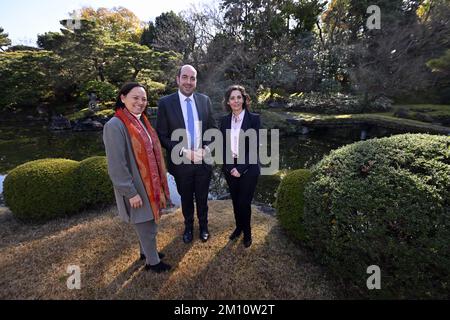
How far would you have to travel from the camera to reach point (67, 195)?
4.30 meters

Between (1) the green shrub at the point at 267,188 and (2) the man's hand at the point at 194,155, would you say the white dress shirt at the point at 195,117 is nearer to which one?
(2) the man's hand at the point at 194,155

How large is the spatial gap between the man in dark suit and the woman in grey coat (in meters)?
0.37

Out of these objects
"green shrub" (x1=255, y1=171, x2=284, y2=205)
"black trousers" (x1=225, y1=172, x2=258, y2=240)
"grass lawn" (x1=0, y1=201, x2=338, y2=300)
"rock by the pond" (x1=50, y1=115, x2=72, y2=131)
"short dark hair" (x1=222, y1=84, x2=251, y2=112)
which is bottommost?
"green shrub" (x1=255, y1=171, x2=284, y2=205)

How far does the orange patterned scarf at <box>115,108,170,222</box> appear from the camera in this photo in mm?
2436

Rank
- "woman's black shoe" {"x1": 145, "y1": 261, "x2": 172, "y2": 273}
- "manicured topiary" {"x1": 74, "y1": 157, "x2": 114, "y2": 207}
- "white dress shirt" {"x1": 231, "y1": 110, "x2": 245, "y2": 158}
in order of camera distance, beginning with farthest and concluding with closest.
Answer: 1. "manicured topiary" {"x1": 74, "y1": 157, "x2": 114, "y2": 207}
2. "white dress shirt" {"x1": 231, "y1": 110, "x2": 245, "y2": 158}
3. "woman's black shoe" {"x1": 145, "y1": 261, "x2": 172, "y2": 273}

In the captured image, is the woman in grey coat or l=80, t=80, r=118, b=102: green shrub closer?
the woman in grey coat

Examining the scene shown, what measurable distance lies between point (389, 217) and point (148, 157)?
2051mm

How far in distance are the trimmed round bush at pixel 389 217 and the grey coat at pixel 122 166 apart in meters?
1.67

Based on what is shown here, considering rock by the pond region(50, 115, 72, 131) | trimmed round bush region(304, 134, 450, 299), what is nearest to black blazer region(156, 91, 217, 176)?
trimmed round bush region(304, 134, 450, 299)

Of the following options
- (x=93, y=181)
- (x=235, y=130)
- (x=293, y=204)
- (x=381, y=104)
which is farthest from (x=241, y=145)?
(x=381, y=104)

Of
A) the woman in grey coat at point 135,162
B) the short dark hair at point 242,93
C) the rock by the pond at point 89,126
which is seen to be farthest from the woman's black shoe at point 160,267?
the rock by the pond at point 89,126

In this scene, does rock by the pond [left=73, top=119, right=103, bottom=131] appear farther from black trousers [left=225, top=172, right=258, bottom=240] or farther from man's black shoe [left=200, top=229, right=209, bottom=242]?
black trousers [left=225, top=172, right=258, bottom=240]

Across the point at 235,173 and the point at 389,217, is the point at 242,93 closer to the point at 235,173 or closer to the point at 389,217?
the point at 235,173

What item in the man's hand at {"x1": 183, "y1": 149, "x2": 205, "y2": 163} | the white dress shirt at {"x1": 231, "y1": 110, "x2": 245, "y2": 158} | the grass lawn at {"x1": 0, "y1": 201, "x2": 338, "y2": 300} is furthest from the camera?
the white dress shirt at {"x1": 231, "y1": 110, "x2": 245, "y2": 158}
